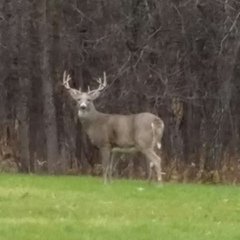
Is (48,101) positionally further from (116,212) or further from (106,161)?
(116,212)

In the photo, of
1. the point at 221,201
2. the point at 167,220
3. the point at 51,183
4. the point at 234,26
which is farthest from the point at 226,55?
the point at 167,220

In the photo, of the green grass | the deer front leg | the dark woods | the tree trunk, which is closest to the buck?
the deer front leg

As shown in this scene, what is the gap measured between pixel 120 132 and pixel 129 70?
5.55m

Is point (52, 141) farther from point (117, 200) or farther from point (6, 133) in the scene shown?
point (117, 200)

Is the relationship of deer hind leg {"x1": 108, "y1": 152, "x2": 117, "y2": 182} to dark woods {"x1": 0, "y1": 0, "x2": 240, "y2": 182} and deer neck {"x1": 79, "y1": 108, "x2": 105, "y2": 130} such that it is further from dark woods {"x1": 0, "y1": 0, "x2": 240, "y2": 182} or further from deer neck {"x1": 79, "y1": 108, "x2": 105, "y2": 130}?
dark woods {"x1": 0, "y1": 0, "x2": 240, "y2": 182}

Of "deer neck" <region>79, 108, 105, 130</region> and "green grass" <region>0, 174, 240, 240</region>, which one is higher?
"deer neck" <region>79, 108, 105, 130</region>

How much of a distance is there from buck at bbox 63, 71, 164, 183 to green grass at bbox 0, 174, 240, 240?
1142 millimetres

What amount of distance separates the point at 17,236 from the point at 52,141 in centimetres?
1465

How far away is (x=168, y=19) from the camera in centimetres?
2588

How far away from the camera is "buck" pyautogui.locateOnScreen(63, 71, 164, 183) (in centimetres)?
2052

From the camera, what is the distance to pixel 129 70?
1028 inches

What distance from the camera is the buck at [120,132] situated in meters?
20.5

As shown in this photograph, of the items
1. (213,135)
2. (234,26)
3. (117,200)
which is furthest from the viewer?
(213,135)

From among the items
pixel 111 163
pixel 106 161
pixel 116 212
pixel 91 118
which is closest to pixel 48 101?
pixel 91 118
